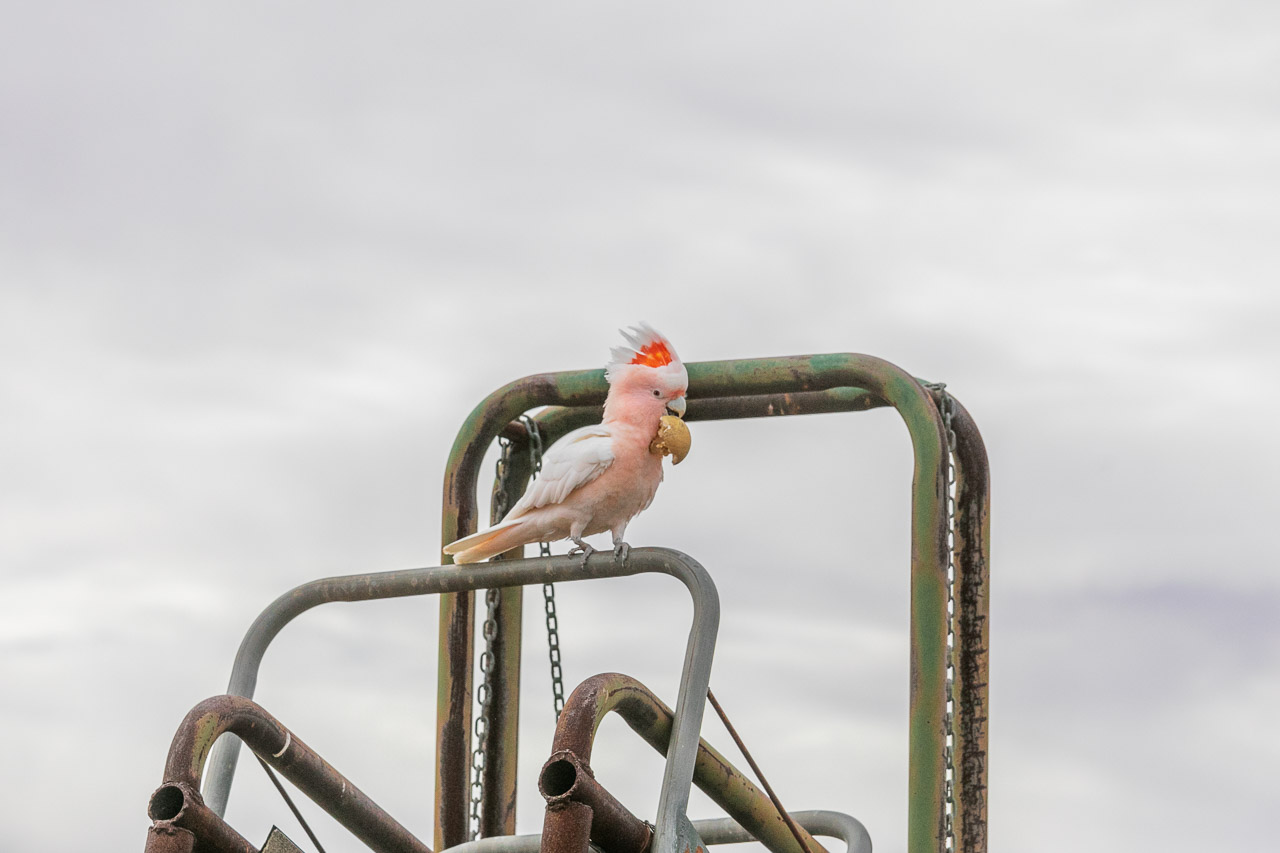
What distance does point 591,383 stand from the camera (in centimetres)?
488

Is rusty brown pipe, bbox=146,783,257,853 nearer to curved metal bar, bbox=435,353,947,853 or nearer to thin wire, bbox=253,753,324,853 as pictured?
thin wire, bbox=253,753,324,853

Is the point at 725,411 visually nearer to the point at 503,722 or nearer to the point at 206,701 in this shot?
the point at 503,722

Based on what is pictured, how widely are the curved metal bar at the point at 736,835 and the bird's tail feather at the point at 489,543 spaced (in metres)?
0.72

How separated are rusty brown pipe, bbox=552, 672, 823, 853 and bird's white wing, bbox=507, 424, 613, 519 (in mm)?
917

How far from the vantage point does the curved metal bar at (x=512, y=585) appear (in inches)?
140

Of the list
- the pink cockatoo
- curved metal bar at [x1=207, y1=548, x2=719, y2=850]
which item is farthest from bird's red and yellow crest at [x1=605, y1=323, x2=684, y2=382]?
curved metal bar at [x1=207, y1=548, x2=719, y2=850]

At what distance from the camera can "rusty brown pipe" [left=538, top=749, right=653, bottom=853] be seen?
3.16 metres

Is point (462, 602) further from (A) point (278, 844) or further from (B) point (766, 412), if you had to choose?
(A) point (278, 844)

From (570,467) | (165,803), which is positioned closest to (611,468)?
(570,467)

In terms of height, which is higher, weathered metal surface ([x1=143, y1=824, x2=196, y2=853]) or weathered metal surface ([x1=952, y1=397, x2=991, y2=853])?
weathered metal surface ([x1=952, y1=397, x2=991, y2=853])

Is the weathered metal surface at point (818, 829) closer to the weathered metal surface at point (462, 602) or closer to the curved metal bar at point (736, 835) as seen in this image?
the curved metal bar at point (736, 835)

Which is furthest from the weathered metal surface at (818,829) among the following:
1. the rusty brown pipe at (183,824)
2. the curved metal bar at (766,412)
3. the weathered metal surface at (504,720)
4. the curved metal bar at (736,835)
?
the rusty brown pipe at (183,824)

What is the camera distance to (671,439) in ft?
14.4

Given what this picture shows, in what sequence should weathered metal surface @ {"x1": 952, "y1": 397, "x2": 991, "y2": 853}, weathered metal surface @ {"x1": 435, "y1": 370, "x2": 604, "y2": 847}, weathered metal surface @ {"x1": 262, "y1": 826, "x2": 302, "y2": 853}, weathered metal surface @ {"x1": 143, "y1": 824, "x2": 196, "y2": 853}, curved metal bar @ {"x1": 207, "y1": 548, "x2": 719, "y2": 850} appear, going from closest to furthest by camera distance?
1. weathered metal surface @ {"x1": 143, "y1": 824, "x2": 196, "y2": 853}
2. weathered metal surface @ {"x1": 262, "y1": 826, "x2": 302, "y2": 853}
3. curved metal bar @ {"x1": 207, "y1": 548, "x2": 719, "y2": 850}
4. weathered metal surface @ {"x1": 952, "y1": 397, "x2": 991, "y2": 853}
5. weathered metal surface @ {"x1": 435, "y1": 370, "x2": 604, "y2": 847}
